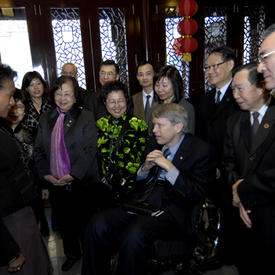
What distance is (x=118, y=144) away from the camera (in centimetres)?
234

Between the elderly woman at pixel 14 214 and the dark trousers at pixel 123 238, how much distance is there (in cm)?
38

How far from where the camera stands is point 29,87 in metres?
3.04

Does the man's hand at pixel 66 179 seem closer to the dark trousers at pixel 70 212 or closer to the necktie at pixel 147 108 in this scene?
the dark trousers at pixel 70 212

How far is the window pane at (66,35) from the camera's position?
187 inches

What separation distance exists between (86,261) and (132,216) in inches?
18.2

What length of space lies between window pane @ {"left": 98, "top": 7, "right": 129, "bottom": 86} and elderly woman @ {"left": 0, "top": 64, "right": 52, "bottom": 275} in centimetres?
384

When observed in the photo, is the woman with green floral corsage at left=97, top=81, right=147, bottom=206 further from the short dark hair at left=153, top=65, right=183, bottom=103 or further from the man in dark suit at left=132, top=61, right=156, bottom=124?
the man in dark suit at left=132, top=61, right=156, bottom=124

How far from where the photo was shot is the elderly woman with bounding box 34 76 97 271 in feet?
7.76

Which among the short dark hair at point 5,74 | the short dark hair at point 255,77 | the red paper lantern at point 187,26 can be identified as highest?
the red paper lantern at point 187,26

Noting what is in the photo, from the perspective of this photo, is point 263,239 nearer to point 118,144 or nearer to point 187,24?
point 118,144

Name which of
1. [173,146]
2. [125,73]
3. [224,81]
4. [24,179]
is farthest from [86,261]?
[125,73]

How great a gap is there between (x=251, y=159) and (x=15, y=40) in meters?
4.43

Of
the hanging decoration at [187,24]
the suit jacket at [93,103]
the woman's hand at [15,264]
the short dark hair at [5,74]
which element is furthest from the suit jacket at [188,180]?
the hanging decoration at [187,24]

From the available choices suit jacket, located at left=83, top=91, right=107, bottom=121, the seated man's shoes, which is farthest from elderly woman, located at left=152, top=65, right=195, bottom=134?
the seated man's shoes
